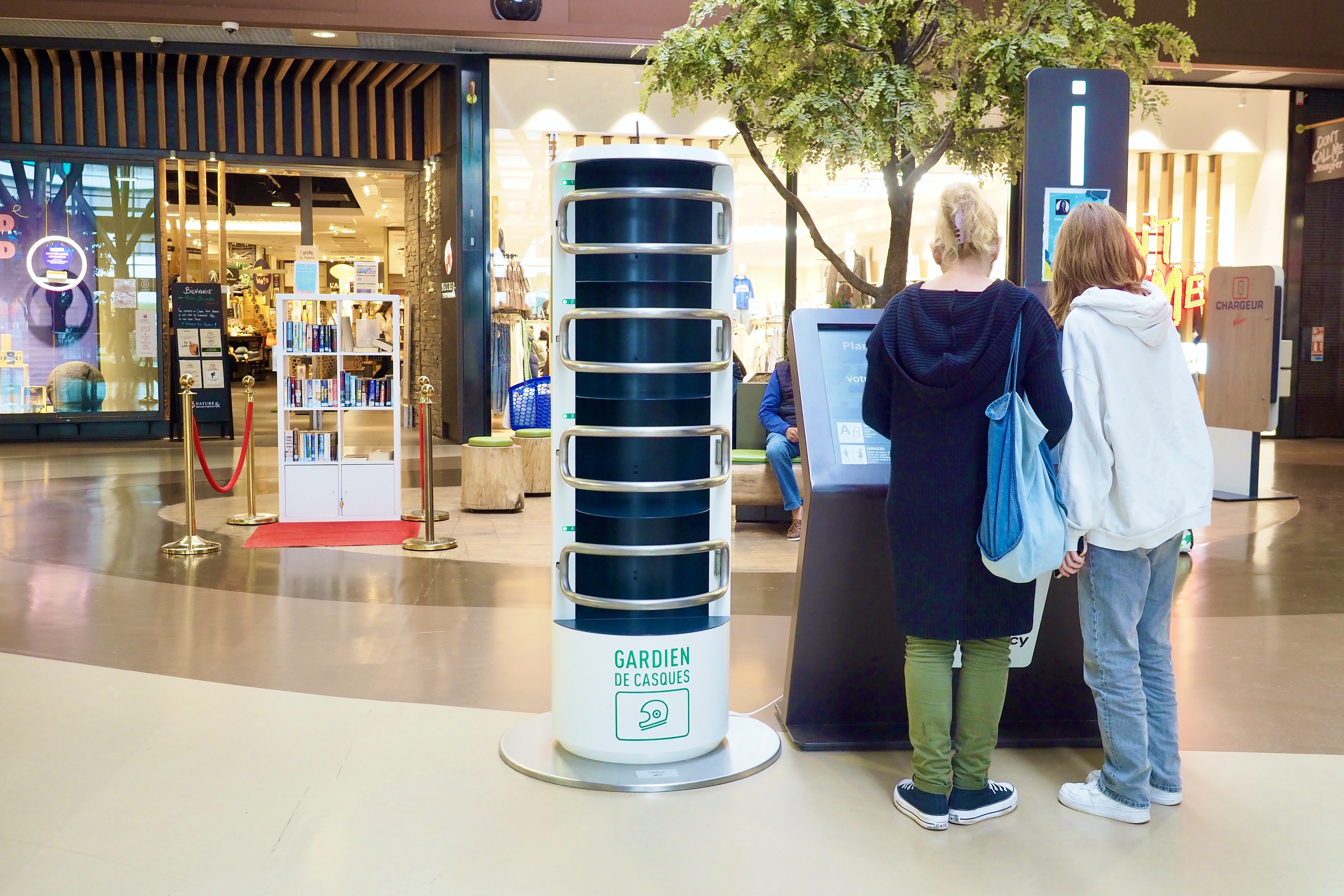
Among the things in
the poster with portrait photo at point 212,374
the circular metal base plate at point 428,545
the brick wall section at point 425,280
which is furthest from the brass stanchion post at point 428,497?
the poster with portrait photo at point 212,374

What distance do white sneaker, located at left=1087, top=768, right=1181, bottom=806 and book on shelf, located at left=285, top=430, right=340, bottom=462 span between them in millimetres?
5186

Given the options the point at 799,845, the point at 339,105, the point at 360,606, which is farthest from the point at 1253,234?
the point at 799,845

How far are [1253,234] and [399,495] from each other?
34.7 feet

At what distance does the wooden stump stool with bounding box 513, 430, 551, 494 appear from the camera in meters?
8.09

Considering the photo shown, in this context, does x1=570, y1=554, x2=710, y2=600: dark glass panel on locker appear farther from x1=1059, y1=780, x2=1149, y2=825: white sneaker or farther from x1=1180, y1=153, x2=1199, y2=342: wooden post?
x1=1180, y1=153, x2=1199, y2=342: wooden post

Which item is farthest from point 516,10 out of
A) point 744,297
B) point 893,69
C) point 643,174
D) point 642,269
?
point 642,269

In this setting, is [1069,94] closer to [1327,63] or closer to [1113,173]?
[1113,173]

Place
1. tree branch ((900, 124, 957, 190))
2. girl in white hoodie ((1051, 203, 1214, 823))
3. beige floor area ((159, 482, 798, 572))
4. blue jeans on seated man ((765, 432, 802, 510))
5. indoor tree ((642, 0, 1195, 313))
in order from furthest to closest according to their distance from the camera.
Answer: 1. blue jeans on seated man ((765, 432, 802, 510))
2. beige floor area ((159, 482, 798, 572))
3. tree branch ((900, 124, 957, 190))
4. indoor tree ((642, 0, 1195, 313))
5. girl in white hoodie ((1051, 203, 1214, 823))

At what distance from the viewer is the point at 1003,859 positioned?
2510mm

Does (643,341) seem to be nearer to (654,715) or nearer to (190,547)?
(654,715)

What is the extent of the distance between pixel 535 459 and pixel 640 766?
534 cm

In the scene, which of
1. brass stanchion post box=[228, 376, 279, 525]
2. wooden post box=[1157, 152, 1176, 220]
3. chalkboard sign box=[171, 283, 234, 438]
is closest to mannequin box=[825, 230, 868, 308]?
wooden post box=[1157, 152, 1176, 220]

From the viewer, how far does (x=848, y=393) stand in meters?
3.17

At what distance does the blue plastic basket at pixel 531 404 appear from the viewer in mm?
9320
